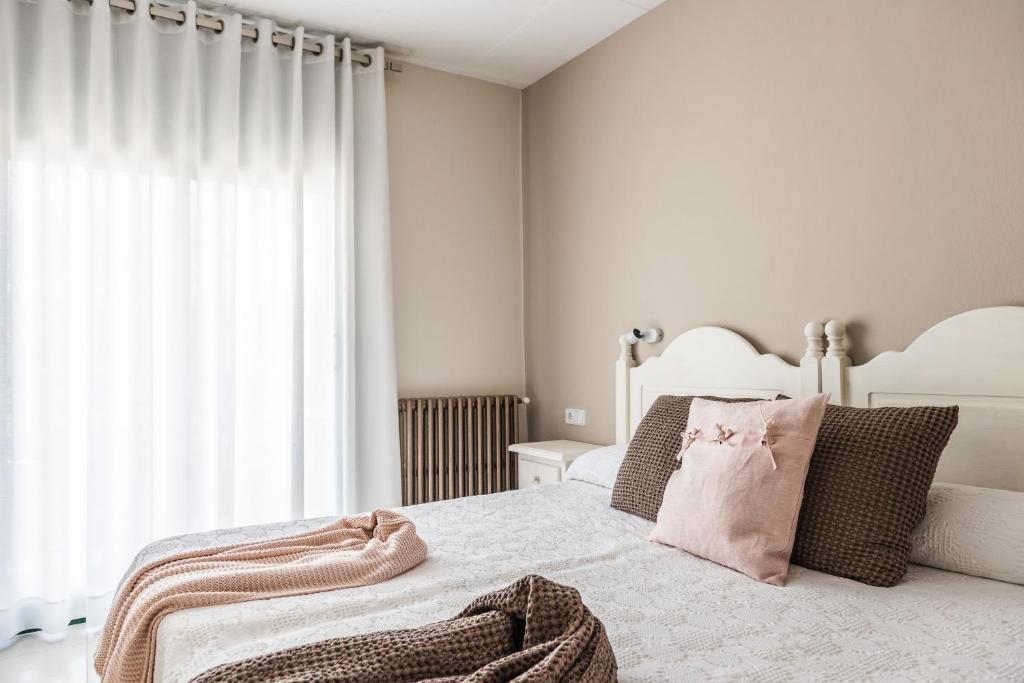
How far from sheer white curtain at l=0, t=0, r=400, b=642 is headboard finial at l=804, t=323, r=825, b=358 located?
1770 millimetres

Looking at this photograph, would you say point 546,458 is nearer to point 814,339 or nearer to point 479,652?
point 814,339

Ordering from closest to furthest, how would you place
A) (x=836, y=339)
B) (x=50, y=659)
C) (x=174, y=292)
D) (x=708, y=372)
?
(x=836, y=339), (x=50, y=659), (x=708, y=372), (x=174, y=292)

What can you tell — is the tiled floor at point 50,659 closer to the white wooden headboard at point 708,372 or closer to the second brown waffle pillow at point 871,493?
the white wooden headboard at point 708,372

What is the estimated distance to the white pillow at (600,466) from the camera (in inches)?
91.6

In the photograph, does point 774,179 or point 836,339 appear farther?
point 774,179

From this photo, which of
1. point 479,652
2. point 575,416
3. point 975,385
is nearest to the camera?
point 479,652

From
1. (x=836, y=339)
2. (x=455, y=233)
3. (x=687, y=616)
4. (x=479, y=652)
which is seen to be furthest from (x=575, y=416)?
(x=479, y=652)

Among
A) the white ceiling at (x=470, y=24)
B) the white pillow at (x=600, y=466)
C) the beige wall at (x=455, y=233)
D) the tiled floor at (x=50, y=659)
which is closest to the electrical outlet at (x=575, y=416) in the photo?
the beige wall at (x=455, y=233)

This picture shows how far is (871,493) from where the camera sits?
148 cm

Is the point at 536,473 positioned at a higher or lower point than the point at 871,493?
lower

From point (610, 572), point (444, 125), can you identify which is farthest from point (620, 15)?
point (610, 572)

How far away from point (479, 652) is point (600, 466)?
1.49m

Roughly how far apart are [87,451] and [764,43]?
2.85m

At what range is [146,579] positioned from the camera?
1.45 metres
